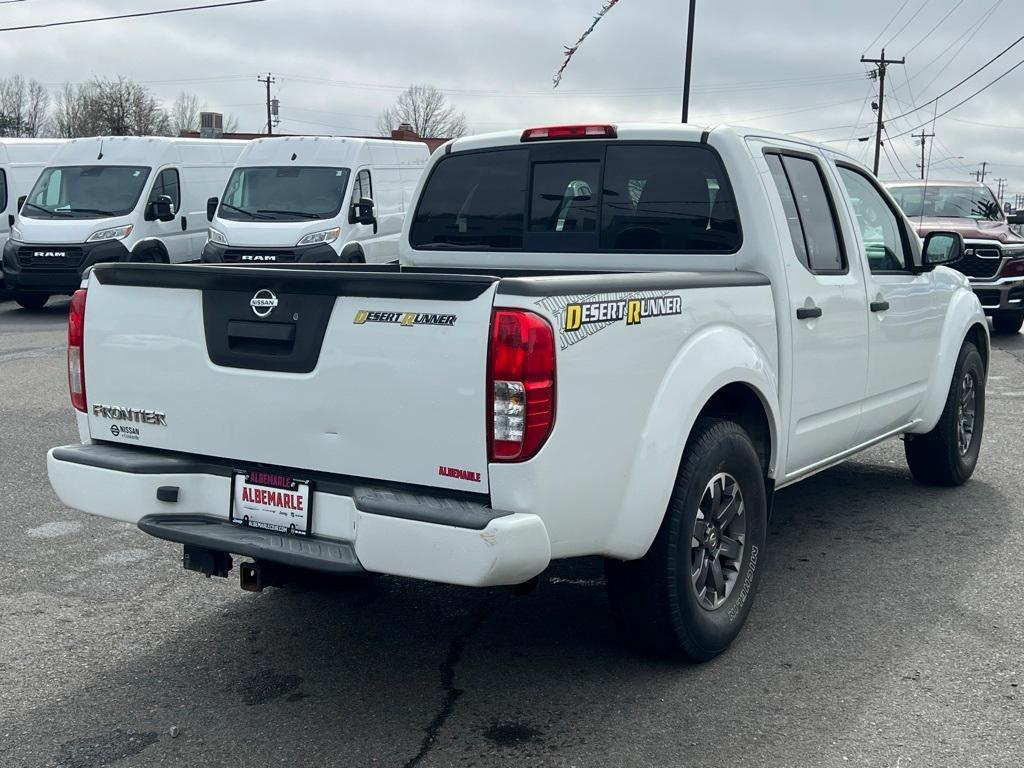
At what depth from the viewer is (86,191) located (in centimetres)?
1797

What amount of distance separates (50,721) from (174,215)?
1546 centimetres

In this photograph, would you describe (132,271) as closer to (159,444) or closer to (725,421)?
(159,444)

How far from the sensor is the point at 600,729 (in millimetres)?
3762

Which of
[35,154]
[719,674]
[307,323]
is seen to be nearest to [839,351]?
[719,674]

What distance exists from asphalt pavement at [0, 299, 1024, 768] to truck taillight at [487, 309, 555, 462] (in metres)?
0.97

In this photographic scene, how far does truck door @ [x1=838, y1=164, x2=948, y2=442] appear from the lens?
5.72 metres

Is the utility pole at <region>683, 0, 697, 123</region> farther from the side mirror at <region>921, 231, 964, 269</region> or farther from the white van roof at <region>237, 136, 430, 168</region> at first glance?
the side mirror at <region>921, 231, 964, 269</region>

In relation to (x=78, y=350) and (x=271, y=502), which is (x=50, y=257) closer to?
(x=78, y=350)

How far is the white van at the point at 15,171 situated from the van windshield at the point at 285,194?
13.5 ft

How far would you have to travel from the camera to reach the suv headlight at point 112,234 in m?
17.3

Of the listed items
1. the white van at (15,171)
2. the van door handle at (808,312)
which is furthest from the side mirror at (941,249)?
the white van at (15,171)

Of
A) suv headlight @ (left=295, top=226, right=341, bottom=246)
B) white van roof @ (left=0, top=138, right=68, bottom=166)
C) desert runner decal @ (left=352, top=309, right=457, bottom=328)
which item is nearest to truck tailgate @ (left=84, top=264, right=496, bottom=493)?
desert runner decal @ (left=352, top=309, right=457, bottom=328)

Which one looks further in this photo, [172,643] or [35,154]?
[35,154]

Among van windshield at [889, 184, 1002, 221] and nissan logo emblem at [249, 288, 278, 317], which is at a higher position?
van windshield at [889, 184, 1002, 221]
